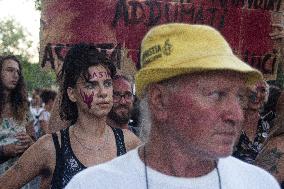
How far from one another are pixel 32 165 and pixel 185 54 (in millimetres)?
1905

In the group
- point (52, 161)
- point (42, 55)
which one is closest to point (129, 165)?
point (52, 161)

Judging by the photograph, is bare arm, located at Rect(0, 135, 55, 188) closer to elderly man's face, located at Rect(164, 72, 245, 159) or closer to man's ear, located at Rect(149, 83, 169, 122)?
man's ear, located at Rect(149, 83, 169, 122)

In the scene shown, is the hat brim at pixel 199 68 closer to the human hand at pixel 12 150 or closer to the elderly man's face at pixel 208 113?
the elderly man's face at pixel 208 113

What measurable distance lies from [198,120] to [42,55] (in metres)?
3.45

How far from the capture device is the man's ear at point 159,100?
89.1 inches

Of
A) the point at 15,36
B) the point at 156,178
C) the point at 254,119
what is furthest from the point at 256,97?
the point at 15,36

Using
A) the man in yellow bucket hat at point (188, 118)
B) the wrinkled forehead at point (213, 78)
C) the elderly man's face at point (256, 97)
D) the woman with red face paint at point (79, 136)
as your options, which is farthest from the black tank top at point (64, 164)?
the wrinkled forehead at point (213, 78)

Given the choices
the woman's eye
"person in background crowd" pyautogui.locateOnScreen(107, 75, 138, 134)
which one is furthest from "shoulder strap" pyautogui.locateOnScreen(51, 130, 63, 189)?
"person in background crowd" pyautogui.locateOnScreen(107, 75, 138, 134)

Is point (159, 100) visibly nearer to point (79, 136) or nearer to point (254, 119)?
point (79, 136)

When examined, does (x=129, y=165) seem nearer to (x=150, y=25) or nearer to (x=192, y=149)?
(x=192, y=149)

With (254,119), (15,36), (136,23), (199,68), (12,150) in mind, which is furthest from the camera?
(15,36)

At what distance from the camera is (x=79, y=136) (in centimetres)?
393

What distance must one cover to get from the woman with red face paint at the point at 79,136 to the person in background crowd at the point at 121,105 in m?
0.87

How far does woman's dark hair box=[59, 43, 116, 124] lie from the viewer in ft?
13.4
